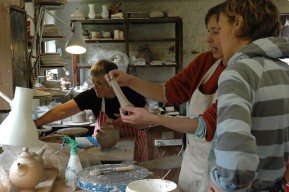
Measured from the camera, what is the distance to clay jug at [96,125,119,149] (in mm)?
2371

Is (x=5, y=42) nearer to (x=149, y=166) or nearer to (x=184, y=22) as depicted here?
(x=149, y=166)

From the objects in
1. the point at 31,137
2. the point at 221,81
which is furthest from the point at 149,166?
the point at 221,81

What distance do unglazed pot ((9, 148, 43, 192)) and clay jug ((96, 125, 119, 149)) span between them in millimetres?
779

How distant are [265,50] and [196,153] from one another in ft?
3.19

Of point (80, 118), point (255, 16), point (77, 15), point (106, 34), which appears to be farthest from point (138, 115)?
Answer: point (77, 15)

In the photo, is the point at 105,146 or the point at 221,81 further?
the point at 105,146

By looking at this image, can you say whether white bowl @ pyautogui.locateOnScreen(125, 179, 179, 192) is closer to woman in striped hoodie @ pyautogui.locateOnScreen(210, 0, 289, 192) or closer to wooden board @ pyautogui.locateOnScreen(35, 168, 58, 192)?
woman in striped hoodie @ pyautogui.locateOnScreen(210, 0, 289, 192)

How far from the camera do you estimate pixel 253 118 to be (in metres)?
1.13

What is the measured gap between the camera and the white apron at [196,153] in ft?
6.39

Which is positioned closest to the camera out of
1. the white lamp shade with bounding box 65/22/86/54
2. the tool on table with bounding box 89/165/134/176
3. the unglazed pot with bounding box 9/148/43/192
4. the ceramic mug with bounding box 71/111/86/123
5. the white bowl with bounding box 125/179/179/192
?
the white bowl with bounding box 125/179/179/192

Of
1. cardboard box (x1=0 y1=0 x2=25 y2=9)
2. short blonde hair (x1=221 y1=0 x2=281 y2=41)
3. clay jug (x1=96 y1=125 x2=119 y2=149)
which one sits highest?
cardboard box (x1=0 y1=0 x2=25 y2=9)

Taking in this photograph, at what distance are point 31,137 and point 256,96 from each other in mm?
804

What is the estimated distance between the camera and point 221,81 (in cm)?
109

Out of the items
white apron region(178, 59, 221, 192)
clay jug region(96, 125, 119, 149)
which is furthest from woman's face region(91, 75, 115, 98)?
white apron region(178, 59, 221, 192)
